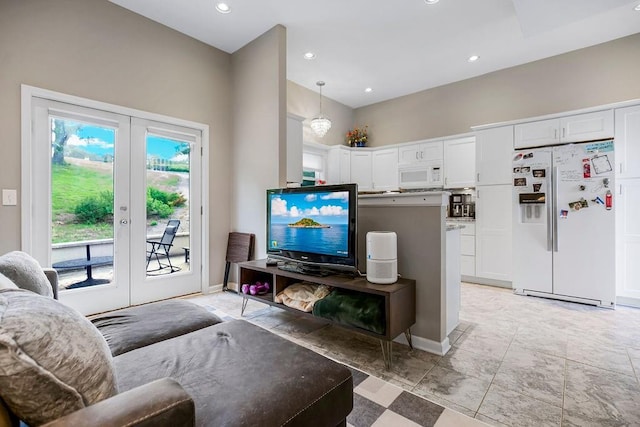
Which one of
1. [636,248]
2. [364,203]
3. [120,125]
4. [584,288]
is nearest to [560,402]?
[364,203]

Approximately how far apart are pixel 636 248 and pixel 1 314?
194 inches

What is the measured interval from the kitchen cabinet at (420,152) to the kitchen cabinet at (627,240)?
86.1 inches

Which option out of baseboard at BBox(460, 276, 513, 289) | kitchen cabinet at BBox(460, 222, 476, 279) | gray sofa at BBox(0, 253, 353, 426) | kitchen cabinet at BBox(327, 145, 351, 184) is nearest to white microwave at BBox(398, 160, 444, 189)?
kitchen cabinet at BBox(460, 222, 476, 279)

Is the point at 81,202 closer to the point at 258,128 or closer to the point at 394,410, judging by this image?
the point at 258,128

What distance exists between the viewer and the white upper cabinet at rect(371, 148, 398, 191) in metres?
5.29

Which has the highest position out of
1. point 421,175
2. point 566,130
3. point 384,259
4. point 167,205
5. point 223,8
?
point 223,8

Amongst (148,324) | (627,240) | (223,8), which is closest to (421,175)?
(627,240)

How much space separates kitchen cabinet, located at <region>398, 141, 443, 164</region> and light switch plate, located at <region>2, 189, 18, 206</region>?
4889 mm

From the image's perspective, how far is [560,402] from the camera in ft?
5.34

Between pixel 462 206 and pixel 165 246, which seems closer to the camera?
pixel 165 246

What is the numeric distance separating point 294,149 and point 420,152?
245 cm

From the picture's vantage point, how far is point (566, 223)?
3406 mm

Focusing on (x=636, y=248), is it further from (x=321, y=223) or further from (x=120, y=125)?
(x=120, y=125)

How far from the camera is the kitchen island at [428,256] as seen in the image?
84.7 inches
